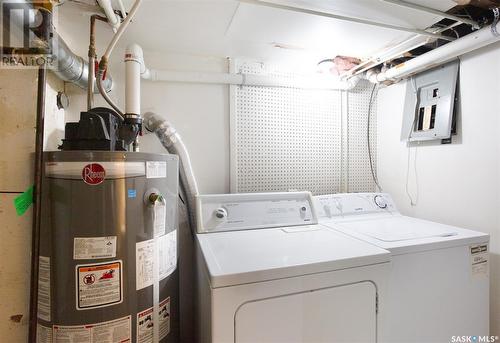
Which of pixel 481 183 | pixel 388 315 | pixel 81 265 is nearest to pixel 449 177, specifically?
pixel 481 183

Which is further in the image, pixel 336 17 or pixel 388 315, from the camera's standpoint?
pixel 336 17

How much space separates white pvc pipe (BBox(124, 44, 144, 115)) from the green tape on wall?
496mm

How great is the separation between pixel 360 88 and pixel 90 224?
7.25 feet

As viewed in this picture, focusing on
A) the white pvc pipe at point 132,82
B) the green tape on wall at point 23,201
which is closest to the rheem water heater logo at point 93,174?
the green tape on wall at point 23,201

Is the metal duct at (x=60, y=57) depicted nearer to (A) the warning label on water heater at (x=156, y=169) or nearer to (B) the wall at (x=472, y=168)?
(A) the warning label on water heater at (x=156, y=169)

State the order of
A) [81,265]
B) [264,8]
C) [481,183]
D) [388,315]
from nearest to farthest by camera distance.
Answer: [81,265]
[388,315]
[264,8]
[481,183]

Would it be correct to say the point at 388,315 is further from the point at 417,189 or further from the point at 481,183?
the point at 417,189

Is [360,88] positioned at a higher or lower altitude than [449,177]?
higher

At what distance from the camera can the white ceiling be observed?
47.8 inches

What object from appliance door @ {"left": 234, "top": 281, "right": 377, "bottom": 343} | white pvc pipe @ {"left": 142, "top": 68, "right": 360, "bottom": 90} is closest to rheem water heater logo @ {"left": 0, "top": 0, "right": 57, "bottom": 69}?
white pvc pipe @ {"left": 142, "top": 68, "right": 360, "bottom": 90}

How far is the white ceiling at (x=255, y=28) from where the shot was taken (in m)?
1.21

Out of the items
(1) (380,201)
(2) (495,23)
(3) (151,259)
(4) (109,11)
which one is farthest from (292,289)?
(2) (495,23)

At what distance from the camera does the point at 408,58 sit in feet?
6.11

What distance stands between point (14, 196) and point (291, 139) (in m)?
1.62
